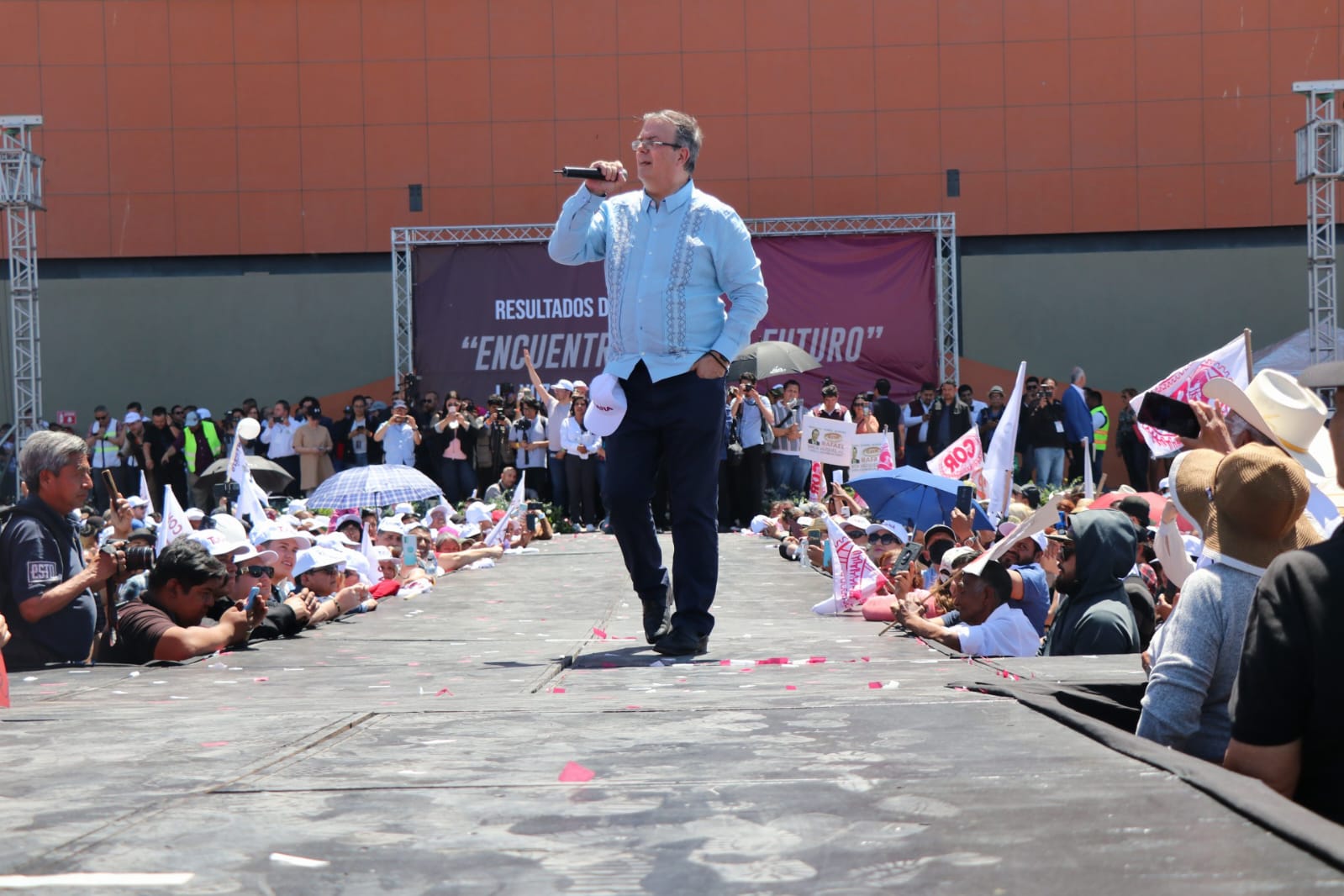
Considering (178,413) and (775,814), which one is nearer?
(775,814)

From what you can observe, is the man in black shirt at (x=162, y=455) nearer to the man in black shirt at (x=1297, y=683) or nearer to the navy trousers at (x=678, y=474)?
the navy trousers at (x=678, y=474)

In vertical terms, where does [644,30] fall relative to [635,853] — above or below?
above

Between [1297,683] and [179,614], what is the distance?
15.6 ft

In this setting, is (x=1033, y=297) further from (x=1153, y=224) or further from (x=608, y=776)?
(x=608, y=776)

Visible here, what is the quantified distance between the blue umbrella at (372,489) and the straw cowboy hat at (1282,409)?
11324mm

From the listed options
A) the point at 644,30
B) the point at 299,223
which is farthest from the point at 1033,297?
the point at 299,223


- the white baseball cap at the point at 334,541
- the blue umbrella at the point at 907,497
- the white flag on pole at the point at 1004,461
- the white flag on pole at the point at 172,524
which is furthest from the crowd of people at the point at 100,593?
the blue umbrella at the point at 907,497

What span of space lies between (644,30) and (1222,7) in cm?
1021

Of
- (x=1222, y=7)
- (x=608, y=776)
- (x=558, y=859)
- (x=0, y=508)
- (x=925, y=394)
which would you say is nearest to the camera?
(x=558, y=859)

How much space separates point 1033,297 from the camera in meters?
28.1

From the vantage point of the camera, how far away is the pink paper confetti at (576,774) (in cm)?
277

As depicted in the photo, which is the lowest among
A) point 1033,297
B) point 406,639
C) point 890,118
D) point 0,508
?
point 406,639

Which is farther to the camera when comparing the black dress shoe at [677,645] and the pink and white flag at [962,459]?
the pink and white flag at [962,459]

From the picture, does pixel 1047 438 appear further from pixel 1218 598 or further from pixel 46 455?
pixel 1218 598
